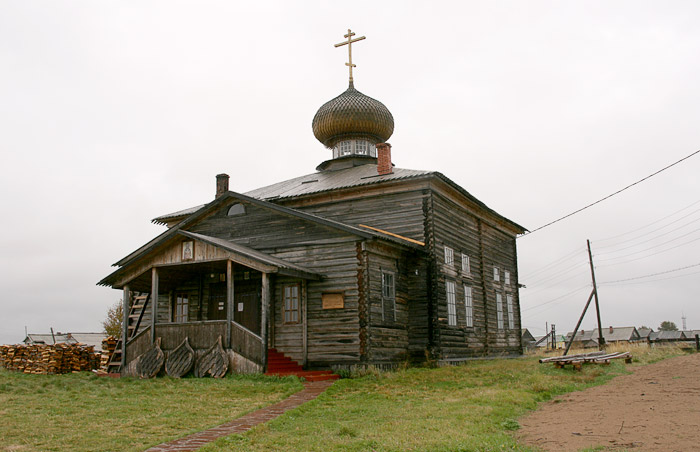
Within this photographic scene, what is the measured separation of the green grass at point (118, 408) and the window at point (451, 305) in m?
7.94

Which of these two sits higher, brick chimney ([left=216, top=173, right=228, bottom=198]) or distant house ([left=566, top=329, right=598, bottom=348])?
brick chimney ([left=216, top=173, right=228, bottom=198])

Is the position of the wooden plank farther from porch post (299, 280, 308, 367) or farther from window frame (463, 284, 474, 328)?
window frame (463, 284, 474, 328)

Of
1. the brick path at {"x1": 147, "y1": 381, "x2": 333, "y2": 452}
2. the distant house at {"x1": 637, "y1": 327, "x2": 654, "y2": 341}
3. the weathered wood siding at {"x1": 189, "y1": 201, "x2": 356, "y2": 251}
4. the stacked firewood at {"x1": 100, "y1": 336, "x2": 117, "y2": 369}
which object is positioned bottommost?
the brick path at {"x1": 147, "y1": 381, "x2": 333, "y2": 452}

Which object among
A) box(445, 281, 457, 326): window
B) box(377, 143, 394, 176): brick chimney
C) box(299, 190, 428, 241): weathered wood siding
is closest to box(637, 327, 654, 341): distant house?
box(445, 281, 457, 326): window

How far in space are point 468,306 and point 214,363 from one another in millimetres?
10584

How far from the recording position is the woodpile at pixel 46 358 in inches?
836

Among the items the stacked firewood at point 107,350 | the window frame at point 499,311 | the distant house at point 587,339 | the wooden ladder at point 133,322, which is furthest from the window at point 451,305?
the distant house at point 587,339

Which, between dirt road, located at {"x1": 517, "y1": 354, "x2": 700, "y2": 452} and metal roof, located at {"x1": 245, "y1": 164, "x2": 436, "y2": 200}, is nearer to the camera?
dirt road, located at {"x1": 517, "y1": 354, "x2": 700, "y2": 452}

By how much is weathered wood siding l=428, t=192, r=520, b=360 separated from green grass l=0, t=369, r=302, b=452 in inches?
290

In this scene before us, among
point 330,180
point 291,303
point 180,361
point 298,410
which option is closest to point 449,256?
point 330,180

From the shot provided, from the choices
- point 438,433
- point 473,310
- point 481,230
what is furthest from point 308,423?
point 481,230

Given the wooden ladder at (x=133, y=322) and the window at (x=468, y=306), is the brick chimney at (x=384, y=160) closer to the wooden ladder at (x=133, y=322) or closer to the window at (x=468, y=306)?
the window at (x=468, y=306)

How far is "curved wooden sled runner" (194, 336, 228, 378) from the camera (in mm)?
16547

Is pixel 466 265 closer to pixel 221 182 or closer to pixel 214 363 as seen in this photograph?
pixel 221 182
